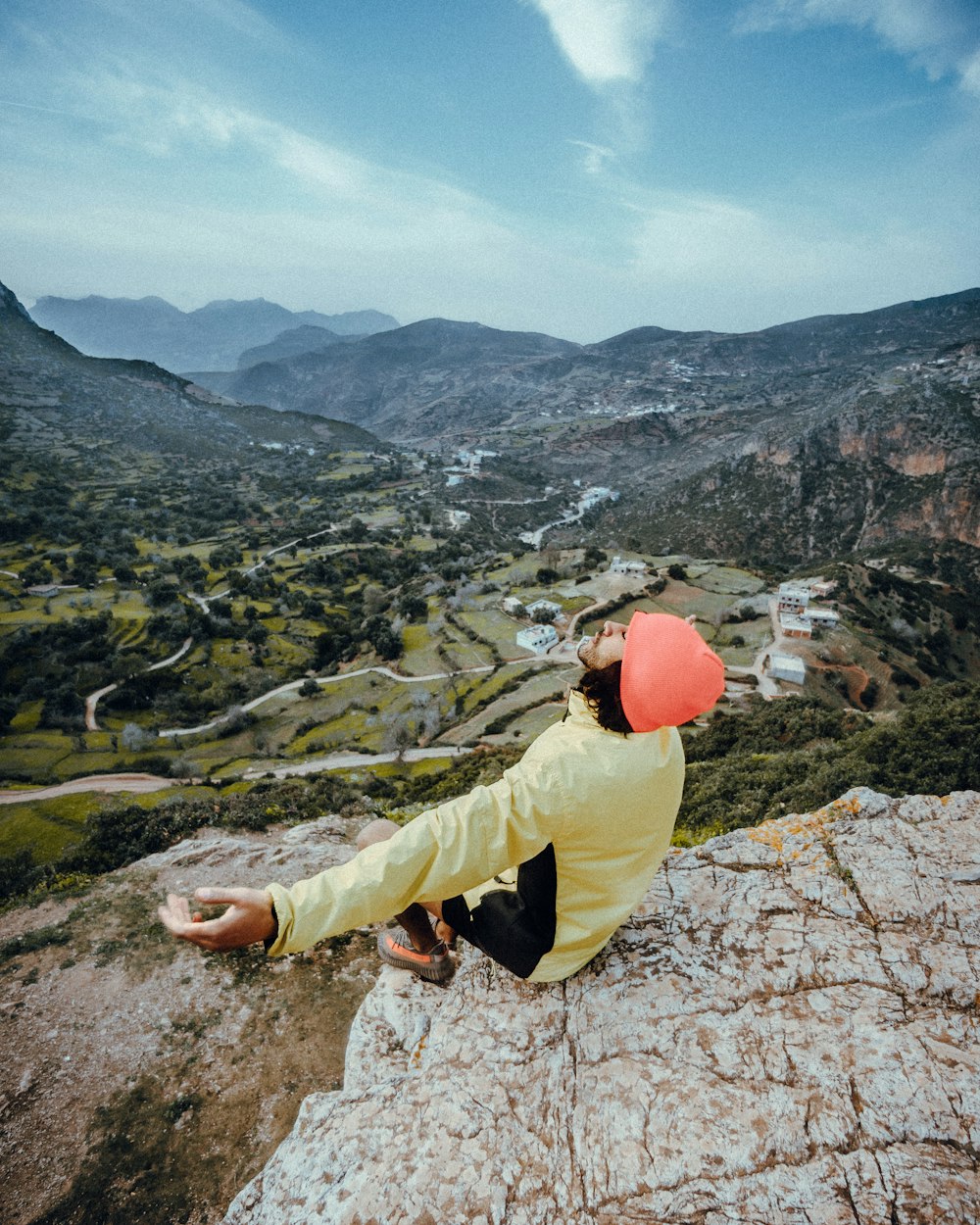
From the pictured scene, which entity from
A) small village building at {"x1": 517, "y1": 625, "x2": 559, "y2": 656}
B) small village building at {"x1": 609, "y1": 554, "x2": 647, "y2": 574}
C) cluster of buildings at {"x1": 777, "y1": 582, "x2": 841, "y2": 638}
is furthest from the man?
small village building at {"x1": 609, "y1": 554, "x2": 647, "y2": 574}

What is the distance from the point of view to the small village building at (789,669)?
37.0m

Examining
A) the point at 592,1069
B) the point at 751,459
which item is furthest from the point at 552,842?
the point at 751,459

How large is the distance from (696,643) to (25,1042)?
6.55 m

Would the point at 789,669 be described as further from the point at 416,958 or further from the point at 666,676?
the point at 666,676

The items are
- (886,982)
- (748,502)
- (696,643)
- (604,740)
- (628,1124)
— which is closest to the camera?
(696,643)

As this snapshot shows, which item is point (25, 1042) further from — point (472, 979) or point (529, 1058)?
point (529, 1058)

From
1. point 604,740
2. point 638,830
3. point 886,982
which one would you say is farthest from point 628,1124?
point 604,740

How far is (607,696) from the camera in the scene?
8.09 feet

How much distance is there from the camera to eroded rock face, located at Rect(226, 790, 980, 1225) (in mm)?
2307

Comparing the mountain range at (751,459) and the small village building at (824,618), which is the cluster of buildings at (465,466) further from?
the small village building at (824,618)

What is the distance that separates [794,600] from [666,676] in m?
53.4

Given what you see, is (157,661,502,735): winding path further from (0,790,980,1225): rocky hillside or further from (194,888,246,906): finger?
(194,888,246,906): finger

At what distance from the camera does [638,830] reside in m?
2.62

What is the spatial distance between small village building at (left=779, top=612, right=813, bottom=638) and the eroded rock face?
44628 mm
